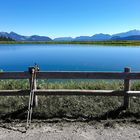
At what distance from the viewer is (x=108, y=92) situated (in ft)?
32.1

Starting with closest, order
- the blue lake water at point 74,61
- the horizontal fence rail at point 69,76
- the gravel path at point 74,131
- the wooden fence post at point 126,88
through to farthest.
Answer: the gravel path at point 74,131 < the horizontal fence rail at point 69,76 < the wooden fence post at point 126,88 < the blue lake water at point 74,61

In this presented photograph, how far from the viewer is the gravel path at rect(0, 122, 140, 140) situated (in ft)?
25.5

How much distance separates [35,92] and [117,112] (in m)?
2.84

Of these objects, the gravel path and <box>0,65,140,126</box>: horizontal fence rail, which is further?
<box>0,65,140,126</box>: horizontal fence rail

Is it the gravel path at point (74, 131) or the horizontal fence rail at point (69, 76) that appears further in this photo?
the horizontal fence rail at point (69, 76)

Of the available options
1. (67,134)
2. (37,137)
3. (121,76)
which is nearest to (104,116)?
(121,76)

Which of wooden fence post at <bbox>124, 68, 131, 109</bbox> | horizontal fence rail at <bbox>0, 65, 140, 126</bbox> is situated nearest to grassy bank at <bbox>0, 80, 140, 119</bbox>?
wooden fence post at <bbox>124, 68, 131, 109</bbox>

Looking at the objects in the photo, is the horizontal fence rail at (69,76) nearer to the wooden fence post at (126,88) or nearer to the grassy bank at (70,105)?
the wooden fence post at (126,88)

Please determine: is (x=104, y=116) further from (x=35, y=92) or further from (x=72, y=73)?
(x=35, y=92)

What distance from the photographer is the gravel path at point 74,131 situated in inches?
305

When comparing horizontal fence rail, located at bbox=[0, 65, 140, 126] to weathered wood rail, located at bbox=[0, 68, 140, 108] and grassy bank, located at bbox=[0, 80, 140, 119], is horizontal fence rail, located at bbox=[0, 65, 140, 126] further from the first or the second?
grassy bank, located at bbox=[0, 80, 140, 119]

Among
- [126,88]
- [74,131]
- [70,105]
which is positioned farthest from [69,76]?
[74,131]

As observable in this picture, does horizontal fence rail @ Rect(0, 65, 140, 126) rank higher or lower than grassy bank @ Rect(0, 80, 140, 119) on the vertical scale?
higher

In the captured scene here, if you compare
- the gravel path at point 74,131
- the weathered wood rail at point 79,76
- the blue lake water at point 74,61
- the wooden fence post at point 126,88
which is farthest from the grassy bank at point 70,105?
the blue lake water at point 74,61
